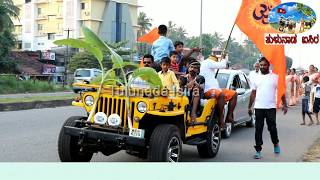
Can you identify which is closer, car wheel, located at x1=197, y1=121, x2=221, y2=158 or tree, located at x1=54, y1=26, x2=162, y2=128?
tree, located at x1=54, y1=26, x2=162, y2=128

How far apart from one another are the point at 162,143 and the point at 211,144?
83.4 inches

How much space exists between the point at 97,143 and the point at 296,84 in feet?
58.7

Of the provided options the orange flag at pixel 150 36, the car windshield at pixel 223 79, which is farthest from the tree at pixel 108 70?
Answer: the car windshield at pixel 223 79

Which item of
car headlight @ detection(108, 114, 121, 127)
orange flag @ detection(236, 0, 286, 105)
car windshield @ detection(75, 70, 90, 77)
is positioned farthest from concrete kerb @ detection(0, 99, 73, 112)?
car windshield @ detection(75, 70, 90, 77)

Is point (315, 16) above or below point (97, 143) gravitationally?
above

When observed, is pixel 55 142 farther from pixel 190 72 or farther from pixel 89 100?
pixel 190 72

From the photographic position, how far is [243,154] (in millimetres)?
8578

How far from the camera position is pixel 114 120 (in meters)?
6.06

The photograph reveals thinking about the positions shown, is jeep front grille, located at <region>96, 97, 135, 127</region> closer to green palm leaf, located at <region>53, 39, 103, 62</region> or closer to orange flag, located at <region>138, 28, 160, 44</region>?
green palm leaf, located at <region>53, 39, 103, 62</region>

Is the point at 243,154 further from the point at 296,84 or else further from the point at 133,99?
the point at 296,84

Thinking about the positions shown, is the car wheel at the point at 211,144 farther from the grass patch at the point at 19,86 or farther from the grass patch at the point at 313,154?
the grass patch at the point at 19,86

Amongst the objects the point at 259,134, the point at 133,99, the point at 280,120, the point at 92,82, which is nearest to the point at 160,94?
the point at 133,99

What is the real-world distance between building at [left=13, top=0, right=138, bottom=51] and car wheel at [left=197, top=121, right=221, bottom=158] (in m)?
58.8

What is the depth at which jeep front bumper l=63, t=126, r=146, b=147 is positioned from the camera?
19.3 ft
